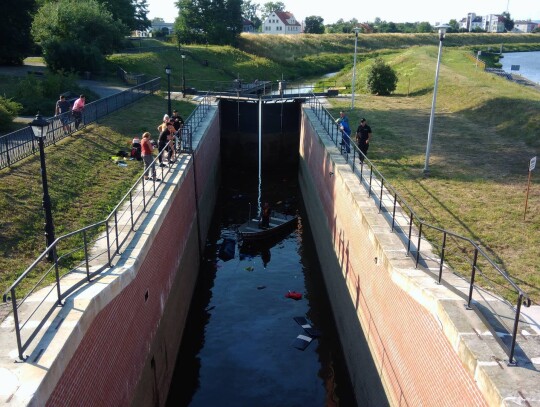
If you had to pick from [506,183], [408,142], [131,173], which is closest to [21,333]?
[131,173]

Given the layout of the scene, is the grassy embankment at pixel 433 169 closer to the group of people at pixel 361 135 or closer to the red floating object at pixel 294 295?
the group of people at pixel 361 135

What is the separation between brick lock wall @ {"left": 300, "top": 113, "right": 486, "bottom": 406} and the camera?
24.9 feet

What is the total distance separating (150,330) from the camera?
11234 mm

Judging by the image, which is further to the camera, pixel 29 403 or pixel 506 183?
pixel 506 183

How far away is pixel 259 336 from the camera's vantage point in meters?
14.6

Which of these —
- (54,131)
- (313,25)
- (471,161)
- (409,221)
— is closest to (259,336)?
(409,221)

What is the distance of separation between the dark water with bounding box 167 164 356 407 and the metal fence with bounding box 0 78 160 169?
285 inches

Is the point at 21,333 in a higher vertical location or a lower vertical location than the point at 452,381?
higher

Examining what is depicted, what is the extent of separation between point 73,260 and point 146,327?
207 cm

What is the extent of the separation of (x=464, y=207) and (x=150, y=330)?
857 centimetres

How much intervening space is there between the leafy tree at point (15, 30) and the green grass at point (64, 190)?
20.0 metres

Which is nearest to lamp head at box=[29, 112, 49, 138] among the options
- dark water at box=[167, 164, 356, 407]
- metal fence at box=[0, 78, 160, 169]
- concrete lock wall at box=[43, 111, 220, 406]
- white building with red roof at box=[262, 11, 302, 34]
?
concrete lock wall at box=[43, 111, 220, 406]

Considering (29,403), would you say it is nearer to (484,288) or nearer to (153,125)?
(484,288)

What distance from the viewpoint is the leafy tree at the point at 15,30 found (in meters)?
36.2
